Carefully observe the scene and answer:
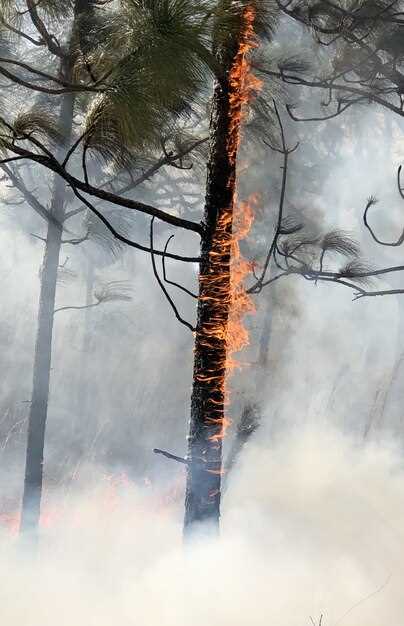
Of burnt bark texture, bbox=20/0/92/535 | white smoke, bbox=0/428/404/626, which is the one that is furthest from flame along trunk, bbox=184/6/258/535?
burnt bark texture, bbox=20/0/92/535

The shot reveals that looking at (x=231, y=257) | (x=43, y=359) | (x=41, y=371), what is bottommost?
(x=41, y=371)

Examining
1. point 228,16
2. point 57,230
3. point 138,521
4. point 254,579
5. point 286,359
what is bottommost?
point 138,521

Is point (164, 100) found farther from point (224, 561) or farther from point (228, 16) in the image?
point (224, 561)

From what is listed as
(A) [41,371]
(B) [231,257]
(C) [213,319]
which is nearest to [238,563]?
(C) [213,319]

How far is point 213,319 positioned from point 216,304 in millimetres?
91

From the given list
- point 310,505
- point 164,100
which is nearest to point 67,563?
point 310,505

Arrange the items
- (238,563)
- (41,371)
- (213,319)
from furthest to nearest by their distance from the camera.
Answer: (41,371), (238,563), (213,319)

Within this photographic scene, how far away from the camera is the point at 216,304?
12.6ft

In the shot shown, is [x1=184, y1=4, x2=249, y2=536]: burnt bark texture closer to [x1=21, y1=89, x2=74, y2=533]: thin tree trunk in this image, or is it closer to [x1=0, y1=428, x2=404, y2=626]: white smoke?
[x1=0, y1=428, x2=404, y2=626]: white smoke

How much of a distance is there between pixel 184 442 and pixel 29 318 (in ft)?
19.7

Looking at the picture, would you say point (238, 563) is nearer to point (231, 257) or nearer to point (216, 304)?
point (216, 304)

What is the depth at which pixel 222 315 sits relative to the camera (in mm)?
3830

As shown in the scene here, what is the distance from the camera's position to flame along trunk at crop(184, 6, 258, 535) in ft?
12.5

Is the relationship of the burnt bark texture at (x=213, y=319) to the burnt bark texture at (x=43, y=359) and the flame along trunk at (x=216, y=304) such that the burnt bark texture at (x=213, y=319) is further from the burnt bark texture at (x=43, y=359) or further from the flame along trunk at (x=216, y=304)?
the burnt bark texture at (x=43, y=359)
